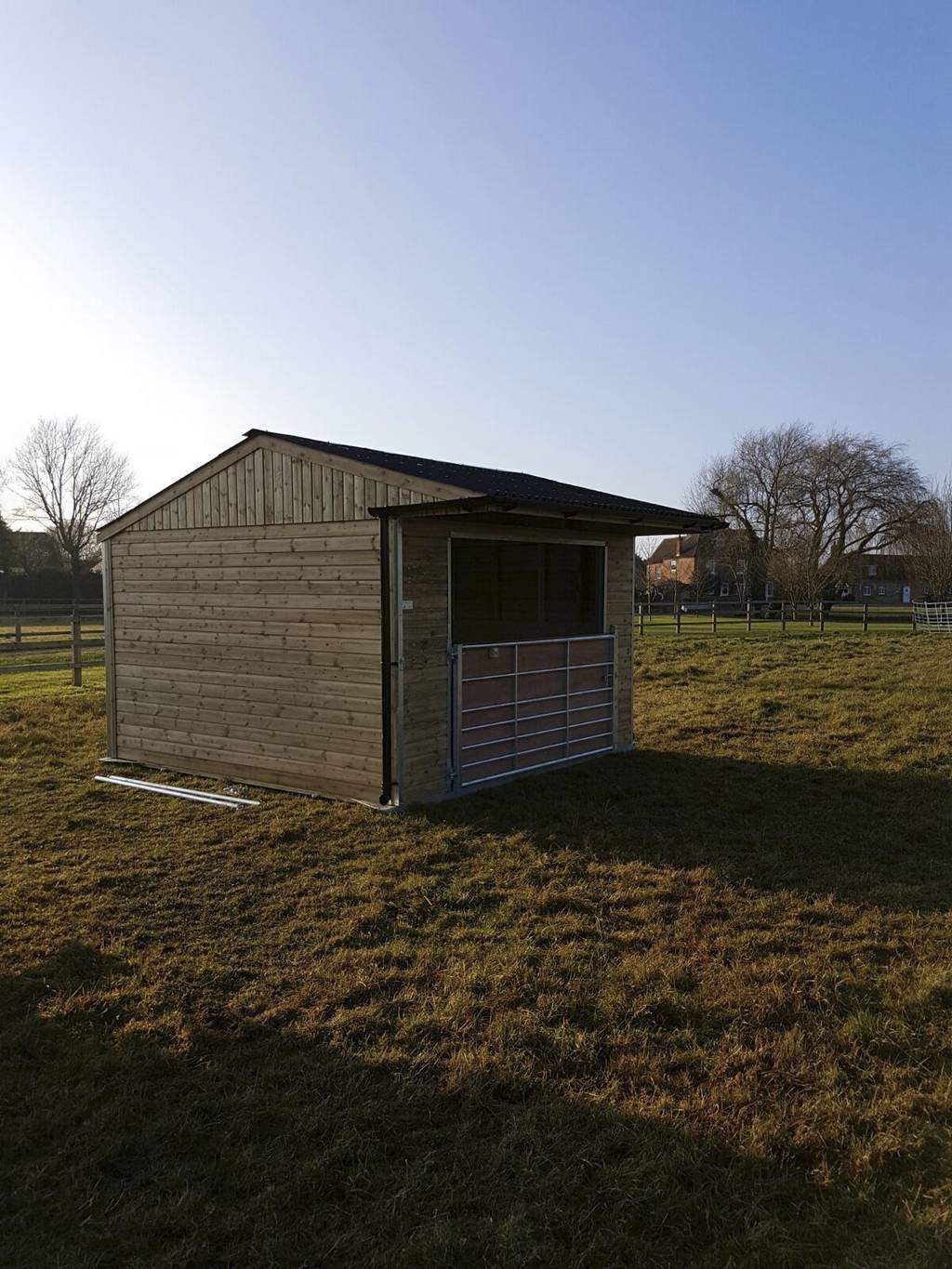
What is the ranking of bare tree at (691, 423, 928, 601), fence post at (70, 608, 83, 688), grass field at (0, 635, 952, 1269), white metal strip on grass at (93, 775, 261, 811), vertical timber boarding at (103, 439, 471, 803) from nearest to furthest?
1. grass field at (0, 635, 952, 1269)
2. vertical timber boarding at (103, 439, 471, 803)
3. white metal strip on grass at (93, 775, 261, 811)
4. fence post at (70, 608, 83, 688)
5. bare tree at (691, 423, 928, 601)

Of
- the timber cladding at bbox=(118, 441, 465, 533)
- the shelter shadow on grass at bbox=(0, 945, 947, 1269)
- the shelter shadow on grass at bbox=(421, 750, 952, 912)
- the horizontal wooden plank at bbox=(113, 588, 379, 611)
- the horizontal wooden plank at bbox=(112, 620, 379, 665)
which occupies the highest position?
the timber cladding at bbox=(118, 441, 465, 533)

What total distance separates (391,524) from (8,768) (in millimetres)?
5238

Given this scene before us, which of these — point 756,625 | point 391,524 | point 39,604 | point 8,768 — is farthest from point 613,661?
point 39,604

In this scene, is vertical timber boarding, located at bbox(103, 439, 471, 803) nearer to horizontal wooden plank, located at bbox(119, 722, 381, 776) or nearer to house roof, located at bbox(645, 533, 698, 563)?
horizontal wooden plank, located at bbox(119, 722, 381, 776)

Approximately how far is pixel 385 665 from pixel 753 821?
3295 millimetres

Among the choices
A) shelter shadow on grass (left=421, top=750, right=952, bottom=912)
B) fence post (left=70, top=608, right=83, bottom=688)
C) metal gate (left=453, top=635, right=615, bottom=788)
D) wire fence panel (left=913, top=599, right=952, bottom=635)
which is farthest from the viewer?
wire fence panel (left=913, top=599, right=952, bottom=635)

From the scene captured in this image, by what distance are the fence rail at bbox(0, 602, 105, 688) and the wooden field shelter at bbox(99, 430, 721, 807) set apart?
3.56m

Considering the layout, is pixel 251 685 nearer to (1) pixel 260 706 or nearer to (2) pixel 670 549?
(1) pixel 260 706

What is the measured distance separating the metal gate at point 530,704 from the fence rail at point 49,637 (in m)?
6.42

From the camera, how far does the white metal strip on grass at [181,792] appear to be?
7.60m

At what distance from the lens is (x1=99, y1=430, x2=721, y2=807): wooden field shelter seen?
24.1 feet

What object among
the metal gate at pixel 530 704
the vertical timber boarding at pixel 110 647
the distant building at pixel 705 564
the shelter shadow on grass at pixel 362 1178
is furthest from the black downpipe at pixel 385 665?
the distant building at pixel 705 564

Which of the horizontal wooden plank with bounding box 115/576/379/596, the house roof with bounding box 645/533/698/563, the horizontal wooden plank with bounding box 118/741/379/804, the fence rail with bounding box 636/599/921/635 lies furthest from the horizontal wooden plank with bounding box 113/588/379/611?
the house roof with bounding box 645/533/698/563

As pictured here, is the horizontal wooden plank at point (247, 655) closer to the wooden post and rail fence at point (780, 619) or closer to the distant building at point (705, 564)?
the wooden post and rail fence at point (780, 619)
